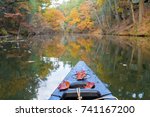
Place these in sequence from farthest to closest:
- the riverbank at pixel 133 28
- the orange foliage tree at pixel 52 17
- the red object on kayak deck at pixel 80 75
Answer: the orange foliage tree at pixel 52 17 < the riverbank at pixel 133 28 < the red object on kayak deck at pixel 80 75

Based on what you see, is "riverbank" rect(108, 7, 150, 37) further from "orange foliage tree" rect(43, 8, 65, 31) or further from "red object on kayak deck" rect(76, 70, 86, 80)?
"red object on kayak deck" rect(76, 70, 86, 80)

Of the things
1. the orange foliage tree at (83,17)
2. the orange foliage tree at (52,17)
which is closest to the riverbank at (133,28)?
the orange foliage tree at (52,17)

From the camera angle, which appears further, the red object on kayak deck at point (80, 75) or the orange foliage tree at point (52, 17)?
the orange foliage tree at point (52, 17)

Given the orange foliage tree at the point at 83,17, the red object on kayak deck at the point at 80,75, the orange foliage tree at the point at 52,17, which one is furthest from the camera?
the orange foliage tree at the point at 83,17

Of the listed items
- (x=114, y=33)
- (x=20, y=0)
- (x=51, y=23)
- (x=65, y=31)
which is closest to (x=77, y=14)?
(x=51, y=23)

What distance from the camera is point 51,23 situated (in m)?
76.6

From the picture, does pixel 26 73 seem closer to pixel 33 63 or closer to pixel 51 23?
pixel 33 63

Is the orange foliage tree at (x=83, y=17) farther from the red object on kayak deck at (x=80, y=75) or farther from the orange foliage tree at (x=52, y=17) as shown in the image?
the red object on kayak deck at (x=80, y=75)

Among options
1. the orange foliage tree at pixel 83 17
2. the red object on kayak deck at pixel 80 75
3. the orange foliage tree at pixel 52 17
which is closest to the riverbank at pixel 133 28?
the orange foliage tree at pixel 52 17

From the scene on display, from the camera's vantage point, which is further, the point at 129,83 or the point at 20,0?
the point at 20,0

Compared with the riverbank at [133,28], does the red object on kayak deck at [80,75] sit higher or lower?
higher

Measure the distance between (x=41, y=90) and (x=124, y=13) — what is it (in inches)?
1603

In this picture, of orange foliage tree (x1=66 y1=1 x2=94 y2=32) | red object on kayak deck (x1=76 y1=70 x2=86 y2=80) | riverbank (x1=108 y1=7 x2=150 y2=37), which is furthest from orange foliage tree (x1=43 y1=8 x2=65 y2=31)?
red object on kayak deck (x1=76 y1=70 x2=86 y2=80)

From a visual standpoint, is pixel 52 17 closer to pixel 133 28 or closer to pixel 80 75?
pixel 133 28
